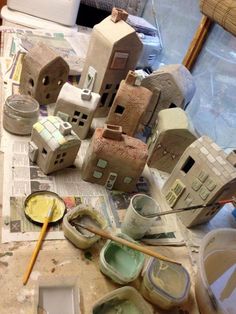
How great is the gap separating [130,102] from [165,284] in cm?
58

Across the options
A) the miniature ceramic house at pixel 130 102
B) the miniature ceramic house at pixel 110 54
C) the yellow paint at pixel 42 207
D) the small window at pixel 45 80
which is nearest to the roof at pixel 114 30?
the miniature ceramic house at pixel 110 54

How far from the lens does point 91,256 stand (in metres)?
0.82

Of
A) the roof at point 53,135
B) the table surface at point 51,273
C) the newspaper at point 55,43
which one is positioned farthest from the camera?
the newspaper at point 55,43

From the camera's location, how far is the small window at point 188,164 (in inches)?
37.8

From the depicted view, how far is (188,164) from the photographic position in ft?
3.19

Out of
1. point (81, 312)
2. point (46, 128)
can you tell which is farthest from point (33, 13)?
point (81, 312)

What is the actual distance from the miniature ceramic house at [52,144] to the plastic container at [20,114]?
10 centimetres

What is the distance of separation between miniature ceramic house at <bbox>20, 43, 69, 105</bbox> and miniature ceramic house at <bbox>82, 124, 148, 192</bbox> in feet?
1.12

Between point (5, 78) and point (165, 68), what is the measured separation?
62 cm

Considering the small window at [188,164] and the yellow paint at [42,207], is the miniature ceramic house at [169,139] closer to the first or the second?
the small window at [188,164]

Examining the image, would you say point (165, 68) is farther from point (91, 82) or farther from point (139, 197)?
point (139, 197)

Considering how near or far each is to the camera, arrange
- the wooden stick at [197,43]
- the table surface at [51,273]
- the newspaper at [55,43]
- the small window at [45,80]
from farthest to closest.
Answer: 1. the newspaper at [55,43]
2. the wooden stick at [197,43]
3. the small window at [45,80]
4. the table surface at [51,273]

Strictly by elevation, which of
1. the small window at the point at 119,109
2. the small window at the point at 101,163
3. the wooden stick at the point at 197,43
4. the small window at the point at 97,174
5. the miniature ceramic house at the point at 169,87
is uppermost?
the wooden stick at the point at 197,43

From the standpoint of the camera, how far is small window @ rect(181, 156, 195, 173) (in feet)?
3.15
